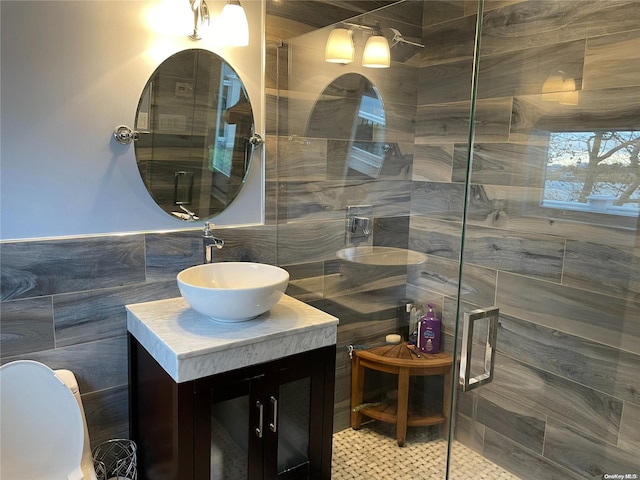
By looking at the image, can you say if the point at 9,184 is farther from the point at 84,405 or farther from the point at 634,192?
the point at 634,192

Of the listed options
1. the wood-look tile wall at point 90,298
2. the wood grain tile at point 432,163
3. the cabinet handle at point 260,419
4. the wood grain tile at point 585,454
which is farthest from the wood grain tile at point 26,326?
the wood grain tile at point 585,454

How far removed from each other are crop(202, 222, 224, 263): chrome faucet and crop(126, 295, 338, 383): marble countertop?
0.23 m

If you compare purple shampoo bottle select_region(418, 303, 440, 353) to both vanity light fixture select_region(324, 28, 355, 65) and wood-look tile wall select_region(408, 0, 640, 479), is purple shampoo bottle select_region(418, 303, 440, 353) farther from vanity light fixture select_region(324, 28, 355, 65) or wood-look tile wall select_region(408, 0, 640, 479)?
vanity light fixture select_region(324, 28, 355, 65)

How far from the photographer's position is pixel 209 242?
222 centimetres

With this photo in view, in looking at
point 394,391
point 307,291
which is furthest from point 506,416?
point 307,291

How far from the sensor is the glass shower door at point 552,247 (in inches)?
79.0

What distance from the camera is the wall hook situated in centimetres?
195

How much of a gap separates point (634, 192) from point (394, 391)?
139 cm

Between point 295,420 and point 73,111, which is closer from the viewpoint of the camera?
point 73,111

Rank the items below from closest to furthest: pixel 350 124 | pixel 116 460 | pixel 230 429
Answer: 1. pixel 230 429
2. pixel 116 460
3. pixel 350 124

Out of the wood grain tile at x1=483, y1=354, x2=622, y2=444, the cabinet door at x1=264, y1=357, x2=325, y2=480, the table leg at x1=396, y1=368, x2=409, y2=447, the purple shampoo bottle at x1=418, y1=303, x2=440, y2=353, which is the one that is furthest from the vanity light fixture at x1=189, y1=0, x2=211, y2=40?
the wood grain tile at x1=483, y1=354, x2=622, y2=444

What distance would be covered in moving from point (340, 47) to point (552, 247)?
4.33 ft

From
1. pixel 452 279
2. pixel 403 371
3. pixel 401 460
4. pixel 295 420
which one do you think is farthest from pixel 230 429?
pixel 452 279

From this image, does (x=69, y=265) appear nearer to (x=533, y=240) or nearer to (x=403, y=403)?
(x=403, y=403)
